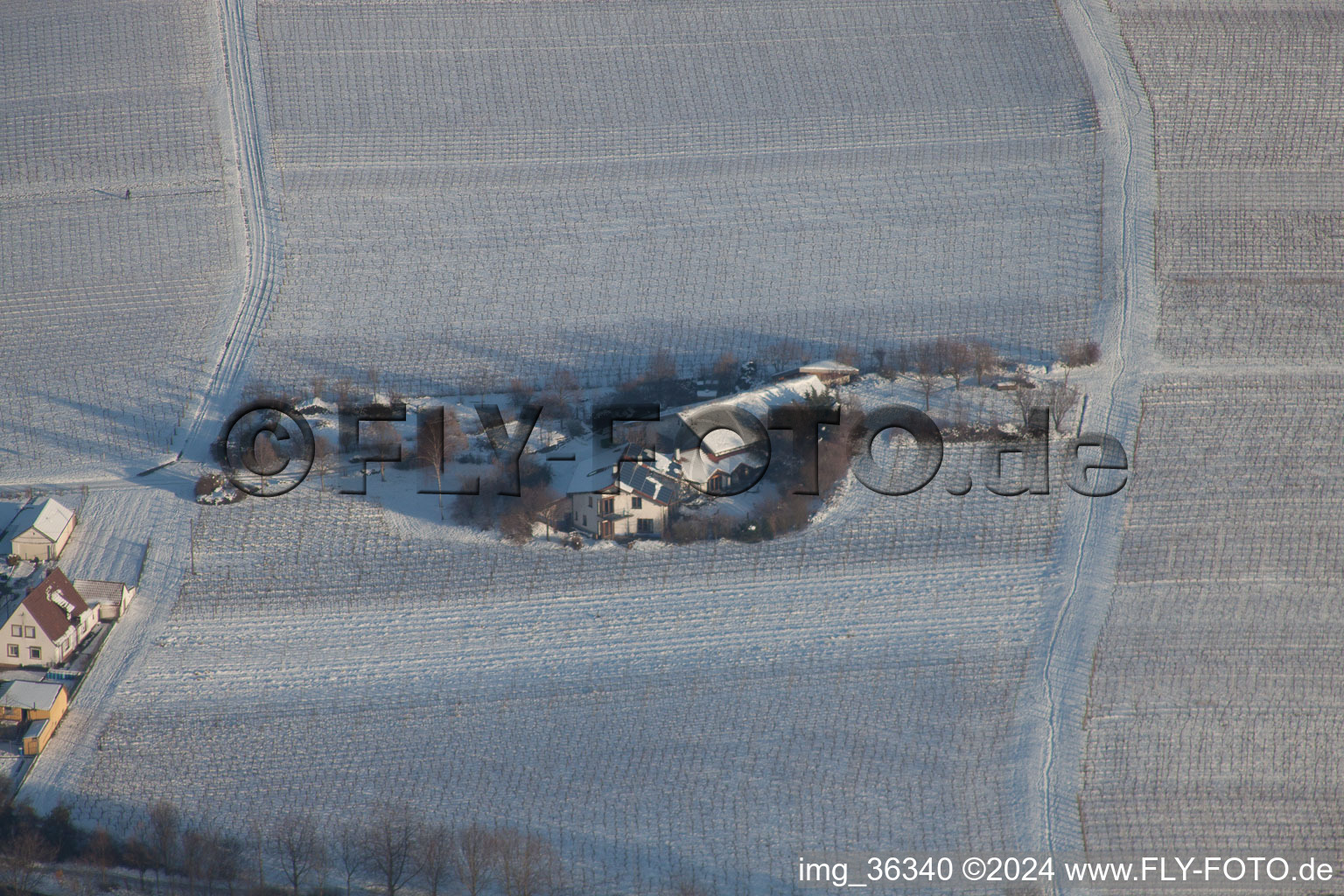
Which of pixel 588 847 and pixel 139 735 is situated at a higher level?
pixel 139 735

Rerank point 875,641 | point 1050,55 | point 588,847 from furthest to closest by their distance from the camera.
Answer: point 1050,55 → point 875,641 → point 588,847

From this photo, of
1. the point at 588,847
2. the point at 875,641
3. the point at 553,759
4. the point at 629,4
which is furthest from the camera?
the point at 629,4

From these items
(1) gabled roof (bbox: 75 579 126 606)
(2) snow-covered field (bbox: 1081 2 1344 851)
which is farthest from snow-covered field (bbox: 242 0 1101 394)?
(1) gabled roof (bbox: 75 579 126 606)

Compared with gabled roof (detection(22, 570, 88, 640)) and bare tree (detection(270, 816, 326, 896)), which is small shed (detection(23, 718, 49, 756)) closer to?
gabled roof (detection(22, 570, 88, 640))

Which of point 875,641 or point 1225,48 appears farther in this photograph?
point 1225,48

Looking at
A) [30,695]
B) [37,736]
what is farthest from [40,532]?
[37,736]

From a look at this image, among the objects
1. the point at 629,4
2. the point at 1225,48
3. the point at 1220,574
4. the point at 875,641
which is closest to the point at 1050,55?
the point at 1225,48

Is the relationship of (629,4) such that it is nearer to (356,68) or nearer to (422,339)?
(356,68)

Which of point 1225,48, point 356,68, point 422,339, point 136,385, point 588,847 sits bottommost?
point 588,847
